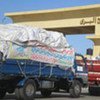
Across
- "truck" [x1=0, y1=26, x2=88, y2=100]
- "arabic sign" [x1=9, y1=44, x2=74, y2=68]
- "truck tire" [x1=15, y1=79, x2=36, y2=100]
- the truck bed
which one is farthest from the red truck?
"truck tire" [x1=15, y1=79, x2=36, y2=100]

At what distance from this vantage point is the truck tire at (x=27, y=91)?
1914cm

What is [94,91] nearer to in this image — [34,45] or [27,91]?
[34,45]

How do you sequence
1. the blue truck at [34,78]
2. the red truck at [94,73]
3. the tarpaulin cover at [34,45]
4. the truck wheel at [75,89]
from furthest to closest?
the red truck at [94,73], the truck wheel at [75,89], the tarpaulin cover at [34,45], the blue truck at [34,78]

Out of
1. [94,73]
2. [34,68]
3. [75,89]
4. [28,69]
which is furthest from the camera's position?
[94,73]

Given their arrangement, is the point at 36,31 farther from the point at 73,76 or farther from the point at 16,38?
the point at 73,76

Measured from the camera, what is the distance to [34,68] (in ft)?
65.7

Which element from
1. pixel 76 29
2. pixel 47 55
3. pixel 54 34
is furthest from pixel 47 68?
pixel 76 29

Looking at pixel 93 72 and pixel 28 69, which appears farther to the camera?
pixel 93 72

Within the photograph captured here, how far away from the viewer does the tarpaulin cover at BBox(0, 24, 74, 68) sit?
62.3 feet

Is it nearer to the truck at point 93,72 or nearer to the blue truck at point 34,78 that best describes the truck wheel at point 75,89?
the blue truck at point 34,78

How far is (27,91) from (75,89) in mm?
4440

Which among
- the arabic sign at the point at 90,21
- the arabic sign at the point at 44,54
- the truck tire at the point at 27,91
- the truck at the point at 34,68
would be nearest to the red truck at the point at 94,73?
the truck at the point at 34,68

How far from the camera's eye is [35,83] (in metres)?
20.2

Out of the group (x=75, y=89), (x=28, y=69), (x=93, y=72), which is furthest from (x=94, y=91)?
(x=28, y=69)
